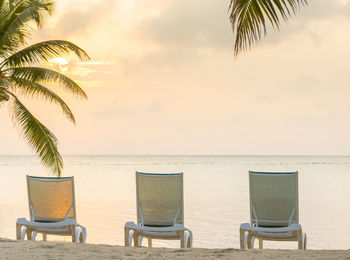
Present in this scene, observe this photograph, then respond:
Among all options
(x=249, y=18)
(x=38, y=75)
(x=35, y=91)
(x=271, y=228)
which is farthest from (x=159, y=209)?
(x=35, y=91)

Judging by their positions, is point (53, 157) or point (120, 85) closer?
point (53, 157)

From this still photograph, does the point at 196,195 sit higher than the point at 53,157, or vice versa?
A: the point at 53,157

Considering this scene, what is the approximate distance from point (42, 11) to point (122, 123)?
89.0 feet

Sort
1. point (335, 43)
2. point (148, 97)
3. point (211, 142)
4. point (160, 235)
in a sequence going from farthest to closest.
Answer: point (211, 142) → point (148, 97) → point (335, 43) → point (160, 235)

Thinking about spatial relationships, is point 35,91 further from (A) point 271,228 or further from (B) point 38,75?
(A) point 271,228

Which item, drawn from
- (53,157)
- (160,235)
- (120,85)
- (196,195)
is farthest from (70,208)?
(120,85)

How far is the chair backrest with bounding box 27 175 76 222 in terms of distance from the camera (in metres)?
5.35

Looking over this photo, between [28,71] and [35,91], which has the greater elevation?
[28,71]

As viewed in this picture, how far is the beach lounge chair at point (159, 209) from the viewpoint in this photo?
5.15 m

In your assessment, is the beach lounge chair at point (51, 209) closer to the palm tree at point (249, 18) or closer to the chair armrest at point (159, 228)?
the chair armrest at point (159, 228)

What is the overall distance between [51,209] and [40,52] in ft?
15.1

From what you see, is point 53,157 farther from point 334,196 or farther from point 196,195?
point 334,196

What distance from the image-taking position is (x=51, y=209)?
5.41 metres

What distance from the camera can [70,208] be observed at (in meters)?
5.36
